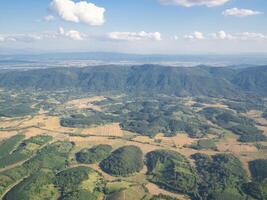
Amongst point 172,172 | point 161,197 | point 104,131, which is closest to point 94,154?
point 172,172

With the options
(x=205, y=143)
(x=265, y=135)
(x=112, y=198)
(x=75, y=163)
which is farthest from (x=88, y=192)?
(x=265, y=135)

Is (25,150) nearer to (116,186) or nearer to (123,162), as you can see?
(123,162)

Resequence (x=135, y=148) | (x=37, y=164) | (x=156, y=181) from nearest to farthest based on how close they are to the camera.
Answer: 1. (x=156, y=181)
2. (x=37, y=164)
3. (x=135, y=148)

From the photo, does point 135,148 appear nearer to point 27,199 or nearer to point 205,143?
point 205,143

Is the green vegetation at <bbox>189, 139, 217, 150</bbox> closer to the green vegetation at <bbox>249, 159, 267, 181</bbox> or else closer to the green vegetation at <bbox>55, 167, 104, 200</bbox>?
the green vegetation at <bbox>249, 159, 267, 181</bbox>

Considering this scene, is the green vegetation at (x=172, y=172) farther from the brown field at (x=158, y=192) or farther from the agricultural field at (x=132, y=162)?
the brown field at (x=158, y=192)

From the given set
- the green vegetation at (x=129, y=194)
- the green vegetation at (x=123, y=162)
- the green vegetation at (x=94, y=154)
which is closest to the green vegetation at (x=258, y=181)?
the green vegetation at (x=129, y=194)
